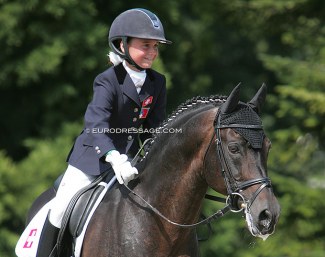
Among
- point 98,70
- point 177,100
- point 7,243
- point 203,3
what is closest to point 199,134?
point 7,243

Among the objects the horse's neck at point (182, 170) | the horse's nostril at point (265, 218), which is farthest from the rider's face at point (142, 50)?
the horse's nostril at point (265, 218)

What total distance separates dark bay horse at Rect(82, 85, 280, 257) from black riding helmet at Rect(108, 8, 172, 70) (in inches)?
23.7

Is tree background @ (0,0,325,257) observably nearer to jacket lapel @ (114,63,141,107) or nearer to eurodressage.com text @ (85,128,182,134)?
eurodressage.com text @ (85,128,182,134)

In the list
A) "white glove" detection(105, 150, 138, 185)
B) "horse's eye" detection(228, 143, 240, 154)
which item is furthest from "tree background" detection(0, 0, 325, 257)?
"horse's eye" detection(228, 143, 240, 154)

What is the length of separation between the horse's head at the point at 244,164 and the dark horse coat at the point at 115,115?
94cm

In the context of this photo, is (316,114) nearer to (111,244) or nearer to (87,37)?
(87,37)

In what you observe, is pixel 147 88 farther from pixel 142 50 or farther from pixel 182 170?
pixel 182 170

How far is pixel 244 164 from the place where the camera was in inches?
195

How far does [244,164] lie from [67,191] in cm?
167

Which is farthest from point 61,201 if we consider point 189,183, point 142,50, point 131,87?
point 142,50

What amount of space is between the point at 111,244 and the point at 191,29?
38.7 ft

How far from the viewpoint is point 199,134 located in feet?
17.3

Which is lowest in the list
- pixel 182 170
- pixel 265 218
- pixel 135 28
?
pixel 265 218

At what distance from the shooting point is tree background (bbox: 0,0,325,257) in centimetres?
1227
